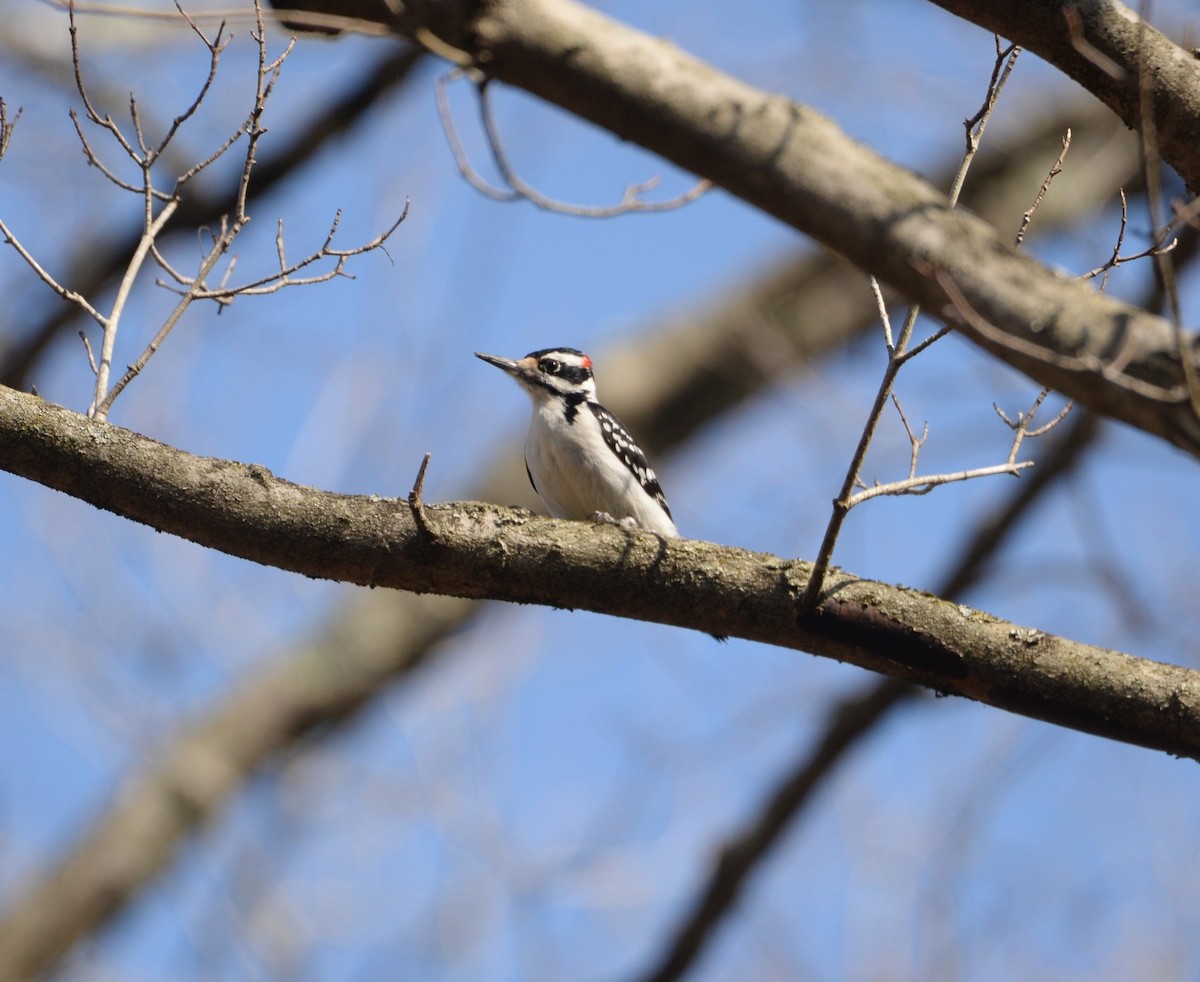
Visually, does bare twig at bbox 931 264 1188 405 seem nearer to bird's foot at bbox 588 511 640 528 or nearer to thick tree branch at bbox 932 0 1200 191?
thick tree branch at bbox 932 0 1200 191

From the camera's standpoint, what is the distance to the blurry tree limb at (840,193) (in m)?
2.48

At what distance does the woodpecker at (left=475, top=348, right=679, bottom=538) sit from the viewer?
6445 mm

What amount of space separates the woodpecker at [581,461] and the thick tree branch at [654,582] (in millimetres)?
2146

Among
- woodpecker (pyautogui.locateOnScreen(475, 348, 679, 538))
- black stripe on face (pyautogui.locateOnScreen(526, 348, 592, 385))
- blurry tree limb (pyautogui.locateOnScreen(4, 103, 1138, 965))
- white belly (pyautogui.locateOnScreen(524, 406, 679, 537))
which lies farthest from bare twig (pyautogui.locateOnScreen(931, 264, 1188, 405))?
blurry tree limb (pyautogui.locateOnScreen(4, 103, 1138, 965))

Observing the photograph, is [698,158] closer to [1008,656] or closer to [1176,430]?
[1176,430]

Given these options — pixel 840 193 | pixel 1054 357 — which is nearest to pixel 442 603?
pixel 840 193

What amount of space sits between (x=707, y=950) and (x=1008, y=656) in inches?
177

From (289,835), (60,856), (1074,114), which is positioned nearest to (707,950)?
(289,835)

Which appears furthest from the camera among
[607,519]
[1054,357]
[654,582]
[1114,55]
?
[607,519]

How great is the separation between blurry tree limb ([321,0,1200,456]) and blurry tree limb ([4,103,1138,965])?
6543mm

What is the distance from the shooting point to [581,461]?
645cm

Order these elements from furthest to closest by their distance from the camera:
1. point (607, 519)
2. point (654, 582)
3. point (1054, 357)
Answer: point (607, 519) < point (654, 582) < point (1054, 357)

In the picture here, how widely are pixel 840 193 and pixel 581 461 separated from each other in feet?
12.8

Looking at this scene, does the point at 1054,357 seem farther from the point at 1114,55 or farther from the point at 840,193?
the point at 1114,55
